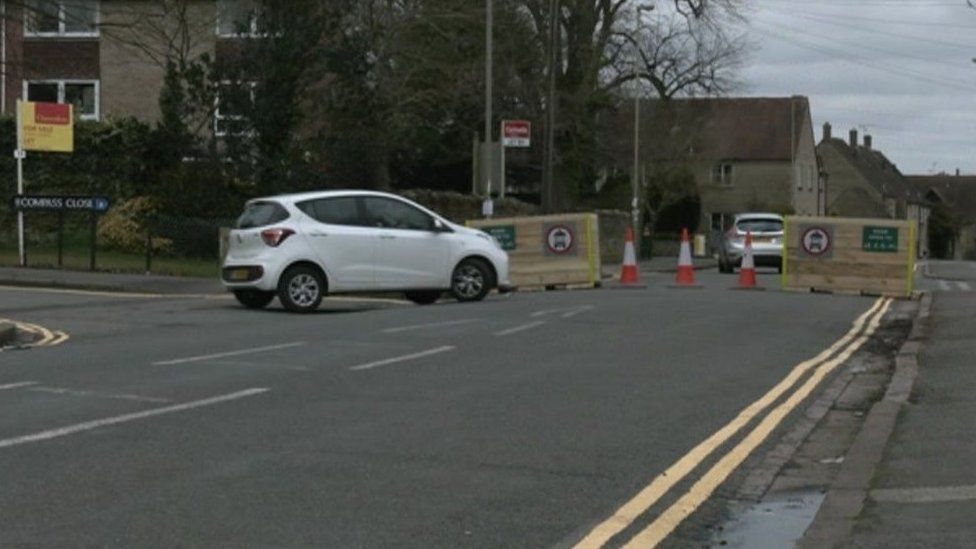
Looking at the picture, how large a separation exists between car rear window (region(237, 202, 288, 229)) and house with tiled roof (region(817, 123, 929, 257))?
269ft

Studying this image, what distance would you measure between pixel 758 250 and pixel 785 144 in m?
49.7

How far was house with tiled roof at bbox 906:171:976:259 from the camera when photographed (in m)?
125

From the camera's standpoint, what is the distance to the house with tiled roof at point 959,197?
12466 cm

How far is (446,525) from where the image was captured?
7668mm

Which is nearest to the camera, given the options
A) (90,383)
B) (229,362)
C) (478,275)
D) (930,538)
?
(930,538)

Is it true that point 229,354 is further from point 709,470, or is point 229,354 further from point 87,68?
point 87,68

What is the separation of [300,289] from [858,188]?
90.4 meters

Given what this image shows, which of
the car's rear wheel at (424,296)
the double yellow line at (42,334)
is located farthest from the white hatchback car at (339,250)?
the double yellow line at (42,334)

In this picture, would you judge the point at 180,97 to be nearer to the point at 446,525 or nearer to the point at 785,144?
the point at 446,525

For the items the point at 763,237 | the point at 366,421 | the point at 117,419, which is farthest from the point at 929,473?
the point at 763,237

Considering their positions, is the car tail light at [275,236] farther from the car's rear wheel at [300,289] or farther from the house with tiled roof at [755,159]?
the house with tiled roof at [755,159]

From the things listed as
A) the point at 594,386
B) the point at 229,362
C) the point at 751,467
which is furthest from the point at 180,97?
the point at 751,467

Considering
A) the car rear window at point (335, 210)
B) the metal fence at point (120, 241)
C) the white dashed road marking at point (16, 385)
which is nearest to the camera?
the white dashed road marking at point (16, 385)

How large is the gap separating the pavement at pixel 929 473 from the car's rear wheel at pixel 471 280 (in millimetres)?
8676
